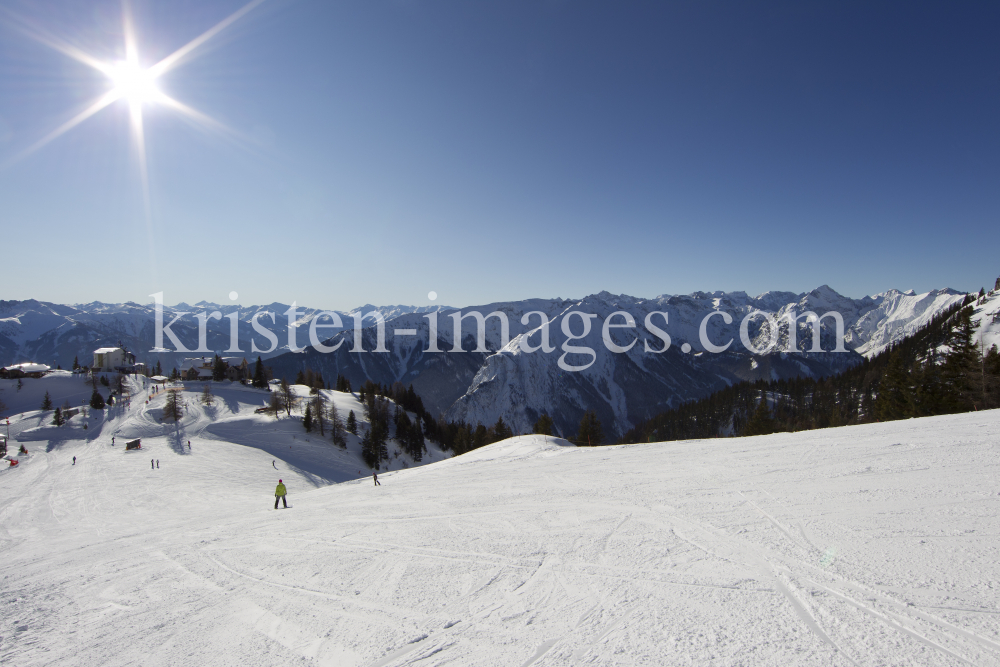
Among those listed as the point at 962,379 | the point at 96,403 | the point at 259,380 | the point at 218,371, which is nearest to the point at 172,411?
the point at 96,403

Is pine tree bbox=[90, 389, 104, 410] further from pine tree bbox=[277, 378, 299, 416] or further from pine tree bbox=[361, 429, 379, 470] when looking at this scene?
pine tree bbox=[361, 429, 379, 470]

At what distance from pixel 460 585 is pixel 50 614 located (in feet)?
25.7

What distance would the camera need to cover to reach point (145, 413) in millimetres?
57156

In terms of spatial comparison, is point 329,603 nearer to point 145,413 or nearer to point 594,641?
point 594,641

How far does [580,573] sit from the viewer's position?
281 inches

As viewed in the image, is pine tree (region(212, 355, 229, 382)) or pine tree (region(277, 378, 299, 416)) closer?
pine tree (region(277, 378, 299, 416))

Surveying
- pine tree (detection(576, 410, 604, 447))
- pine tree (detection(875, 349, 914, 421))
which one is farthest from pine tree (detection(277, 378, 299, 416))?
pine tree (detection(875, 349, 914, 421))

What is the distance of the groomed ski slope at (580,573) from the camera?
512cm

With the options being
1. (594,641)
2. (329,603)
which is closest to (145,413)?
(329,603)

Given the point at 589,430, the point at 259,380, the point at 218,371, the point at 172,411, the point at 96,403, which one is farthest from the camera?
the point at 218,371

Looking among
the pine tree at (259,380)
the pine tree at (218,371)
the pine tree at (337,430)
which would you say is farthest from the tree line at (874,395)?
the pine tree at (218,371)

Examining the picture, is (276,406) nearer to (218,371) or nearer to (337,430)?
(337,430)

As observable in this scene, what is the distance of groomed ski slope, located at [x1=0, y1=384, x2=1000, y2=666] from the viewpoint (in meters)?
5.12

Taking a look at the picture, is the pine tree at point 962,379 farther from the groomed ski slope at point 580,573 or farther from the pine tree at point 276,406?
the pine tree at point 276,406
